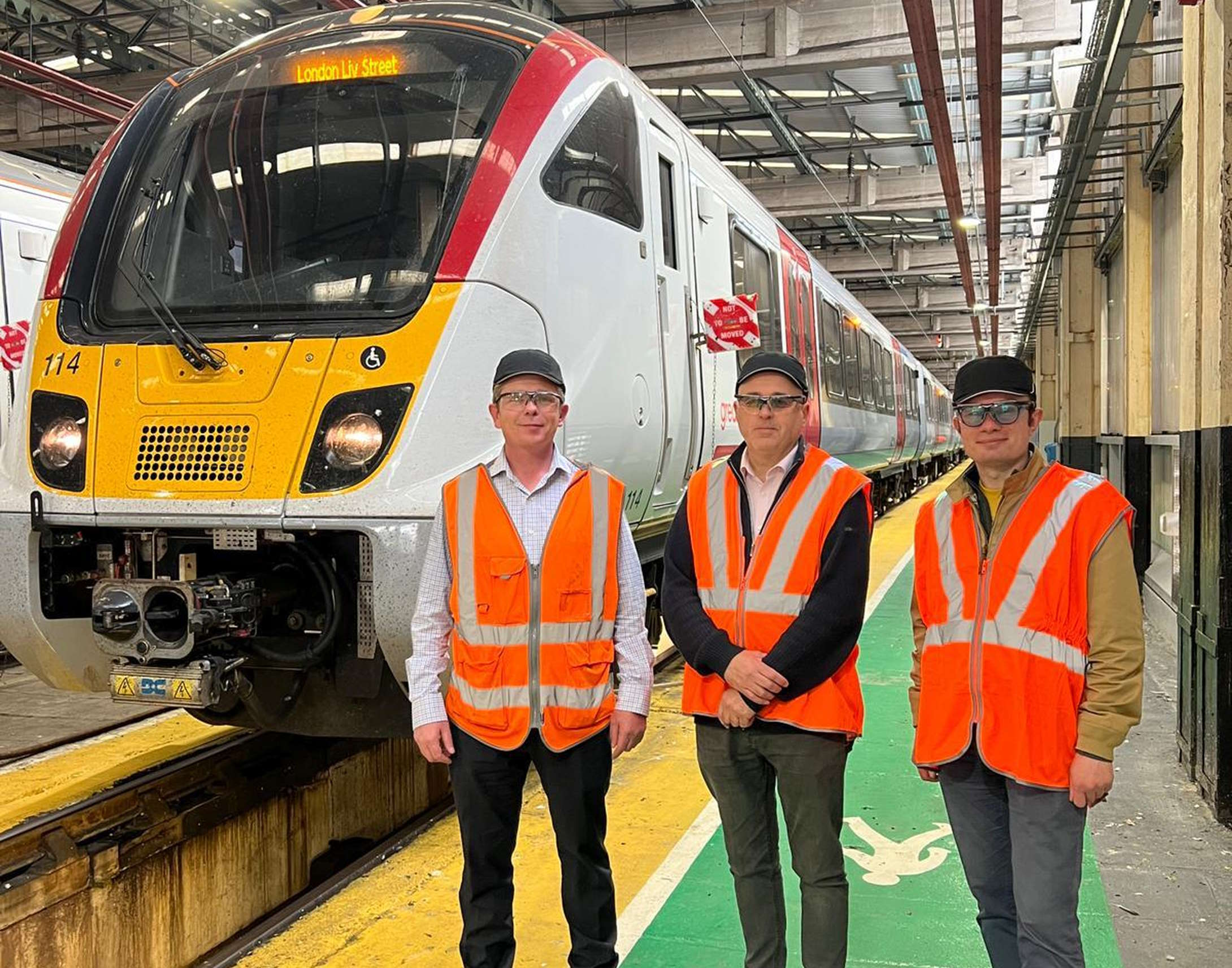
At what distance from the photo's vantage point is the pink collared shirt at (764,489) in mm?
2883

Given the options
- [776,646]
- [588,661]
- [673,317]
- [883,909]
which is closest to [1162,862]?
[883,909]

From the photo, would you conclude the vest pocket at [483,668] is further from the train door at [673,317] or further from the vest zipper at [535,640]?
the train door at [673,317]

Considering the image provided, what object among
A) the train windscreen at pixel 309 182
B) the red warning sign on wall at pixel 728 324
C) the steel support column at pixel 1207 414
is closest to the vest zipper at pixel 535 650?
the train windscreen at pixel 309 182

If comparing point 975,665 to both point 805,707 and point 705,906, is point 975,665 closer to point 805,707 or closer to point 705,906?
point 805,707

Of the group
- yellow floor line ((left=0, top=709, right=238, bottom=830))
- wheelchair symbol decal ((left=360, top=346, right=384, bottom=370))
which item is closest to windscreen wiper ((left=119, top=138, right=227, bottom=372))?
wheelchair symbol decal ((left=360, top=346, right=384, bottom=370))

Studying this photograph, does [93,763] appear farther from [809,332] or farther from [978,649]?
[809,332]

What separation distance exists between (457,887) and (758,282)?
196 inches

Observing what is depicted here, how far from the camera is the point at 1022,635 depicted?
258 cm

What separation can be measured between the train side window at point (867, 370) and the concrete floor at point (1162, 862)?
28.9 feet

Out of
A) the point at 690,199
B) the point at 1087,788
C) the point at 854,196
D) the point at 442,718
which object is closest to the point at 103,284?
the point at 442,718

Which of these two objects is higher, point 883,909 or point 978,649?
point 978,649

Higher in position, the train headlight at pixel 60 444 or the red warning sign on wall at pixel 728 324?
the red warning sign on wall at pixel 728 324

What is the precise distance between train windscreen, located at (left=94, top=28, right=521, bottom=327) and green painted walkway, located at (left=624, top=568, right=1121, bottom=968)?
225 cm

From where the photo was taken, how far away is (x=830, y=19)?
1154cm
